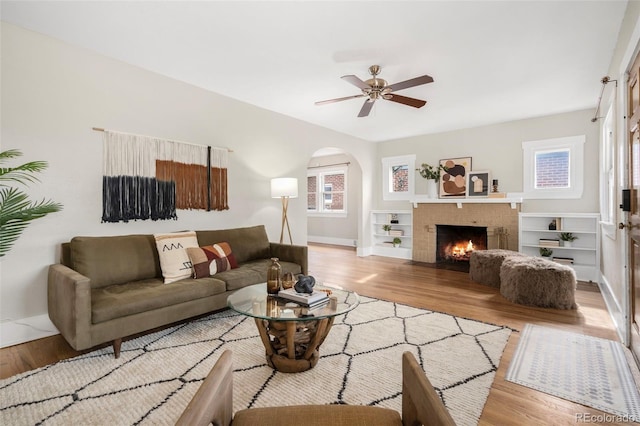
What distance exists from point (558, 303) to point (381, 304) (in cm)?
190

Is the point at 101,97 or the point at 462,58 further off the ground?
the point at 462,58

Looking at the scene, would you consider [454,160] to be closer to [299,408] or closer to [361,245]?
[361,245]

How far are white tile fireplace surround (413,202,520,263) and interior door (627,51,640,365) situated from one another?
2.95 metres

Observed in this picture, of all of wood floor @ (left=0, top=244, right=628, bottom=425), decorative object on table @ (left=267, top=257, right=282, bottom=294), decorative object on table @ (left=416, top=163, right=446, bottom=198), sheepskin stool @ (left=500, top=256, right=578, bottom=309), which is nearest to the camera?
wood floor @ (left=0, top=244, right=628, bottom=425)

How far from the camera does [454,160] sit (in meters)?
6.09

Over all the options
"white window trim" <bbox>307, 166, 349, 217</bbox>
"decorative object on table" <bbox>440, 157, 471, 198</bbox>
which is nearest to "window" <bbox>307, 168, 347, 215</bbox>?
"white window trim" <bbox>307, 166, 349, 217</bbox>

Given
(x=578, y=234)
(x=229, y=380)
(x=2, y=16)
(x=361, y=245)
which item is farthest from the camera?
(x=361, y=245)

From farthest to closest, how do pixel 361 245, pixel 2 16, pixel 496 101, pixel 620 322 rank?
pixel 361 245, pixel 496 101, pixel 620 322, pixel 2 16

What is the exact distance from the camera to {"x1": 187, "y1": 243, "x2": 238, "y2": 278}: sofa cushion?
303 centimetres

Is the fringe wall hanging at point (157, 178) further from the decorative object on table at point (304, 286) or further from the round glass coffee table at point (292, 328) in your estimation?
the decorative object on table at point (304, 286)

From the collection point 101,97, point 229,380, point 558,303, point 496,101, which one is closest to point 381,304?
point 558,303

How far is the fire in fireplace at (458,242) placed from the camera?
579 cm

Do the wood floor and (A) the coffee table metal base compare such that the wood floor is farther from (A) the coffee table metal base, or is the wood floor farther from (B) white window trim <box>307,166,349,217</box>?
(B) white window trim <box>307,166,349,217</box>

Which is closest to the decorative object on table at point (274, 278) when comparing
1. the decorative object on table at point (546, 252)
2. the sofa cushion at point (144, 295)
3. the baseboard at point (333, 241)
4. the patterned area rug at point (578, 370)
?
the sofa cushion at point (144, 295)
